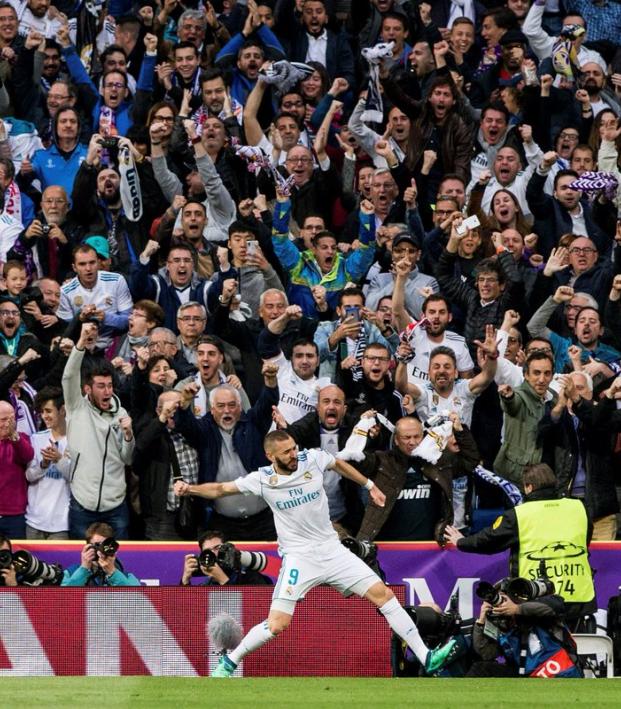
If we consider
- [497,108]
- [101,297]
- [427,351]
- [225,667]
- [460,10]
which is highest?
[460,10]

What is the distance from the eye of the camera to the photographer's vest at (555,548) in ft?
42.3

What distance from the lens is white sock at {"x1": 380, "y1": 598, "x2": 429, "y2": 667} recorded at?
1232cm

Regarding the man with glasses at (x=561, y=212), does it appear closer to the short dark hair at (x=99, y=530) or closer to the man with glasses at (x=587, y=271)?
the man with glasses at (x=587, y=271)

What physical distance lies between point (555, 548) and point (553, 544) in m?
0.04

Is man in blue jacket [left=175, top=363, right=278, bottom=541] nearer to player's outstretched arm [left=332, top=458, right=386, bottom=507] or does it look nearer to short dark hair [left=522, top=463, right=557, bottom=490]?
player's outstretched arm [left=332, top=458, right=386, bottom=507]

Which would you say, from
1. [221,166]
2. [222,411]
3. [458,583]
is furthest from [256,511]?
[221,166]

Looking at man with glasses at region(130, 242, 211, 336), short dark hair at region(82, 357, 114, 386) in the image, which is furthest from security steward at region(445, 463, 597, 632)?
man with glasses at region(130, 242, 211, 336)

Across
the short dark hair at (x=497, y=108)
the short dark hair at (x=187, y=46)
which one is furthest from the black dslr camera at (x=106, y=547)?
the short dark hair at (x=187, y=46)

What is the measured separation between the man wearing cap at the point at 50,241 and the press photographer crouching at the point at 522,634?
6689mm

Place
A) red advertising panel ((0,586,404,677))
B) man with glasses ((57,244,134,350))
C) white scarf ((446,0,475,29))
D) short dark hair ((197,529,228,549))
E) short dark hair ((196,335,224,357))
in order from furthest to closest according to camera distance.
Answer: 1. white scarf ((446,0,475,29))
2. man with glasses ((57,244,134,350))
3. short dark hair ((196,335,224,357))
4. short dark hair ((197,529,228,549))
5. red advertising panel ((0,586,404,677))

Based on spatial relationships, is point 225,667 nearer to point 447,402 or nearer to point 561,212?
point 447,402

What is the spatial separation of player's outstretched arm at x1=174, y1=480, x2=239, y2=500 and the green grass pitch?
1.62 meters

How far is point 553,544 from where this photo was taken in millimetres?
12898

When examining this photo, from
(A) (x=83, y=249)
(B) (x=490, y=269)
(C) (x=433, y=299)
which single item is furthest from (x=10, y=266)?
(B) (x=490, y=269)
